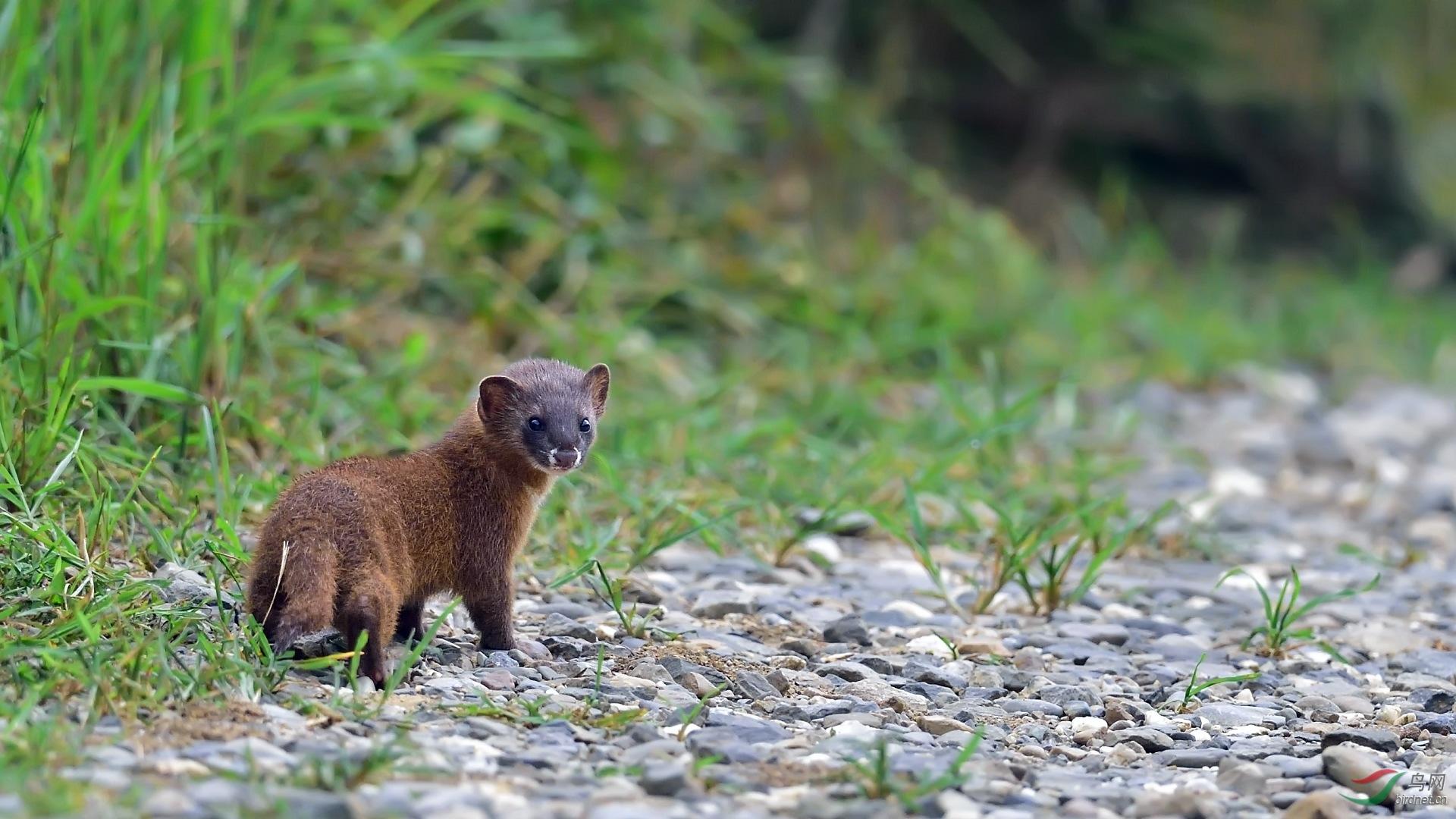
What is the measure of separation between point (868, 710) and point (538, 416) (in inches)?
39.9

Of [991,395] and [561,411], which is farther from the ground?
[991,395]

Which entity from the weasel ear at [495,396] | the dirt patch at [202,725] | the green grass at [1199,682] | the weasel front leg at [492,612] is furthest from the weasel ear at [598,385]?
the green grass at [1199,682]

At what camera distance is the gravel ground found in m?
2.58

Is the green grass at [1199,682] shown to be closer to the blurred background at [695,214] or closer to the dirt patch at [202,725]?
the blurred background at [695,214]

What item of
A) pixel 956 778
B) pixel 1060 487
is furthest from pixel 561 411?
pixel 1060 487

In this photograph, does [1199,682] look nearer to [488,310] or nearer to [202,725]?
[202,725]

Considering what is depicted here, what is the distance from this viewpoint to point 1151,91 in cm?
999

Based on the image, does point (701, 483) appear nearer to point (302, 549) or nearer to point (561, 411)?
point (561, 411)

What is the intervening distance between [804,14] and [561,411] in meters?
5.77

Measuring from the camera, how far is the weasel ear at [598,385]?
12.9 feet

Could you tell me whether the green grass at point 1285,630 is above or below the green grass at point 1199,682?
above
